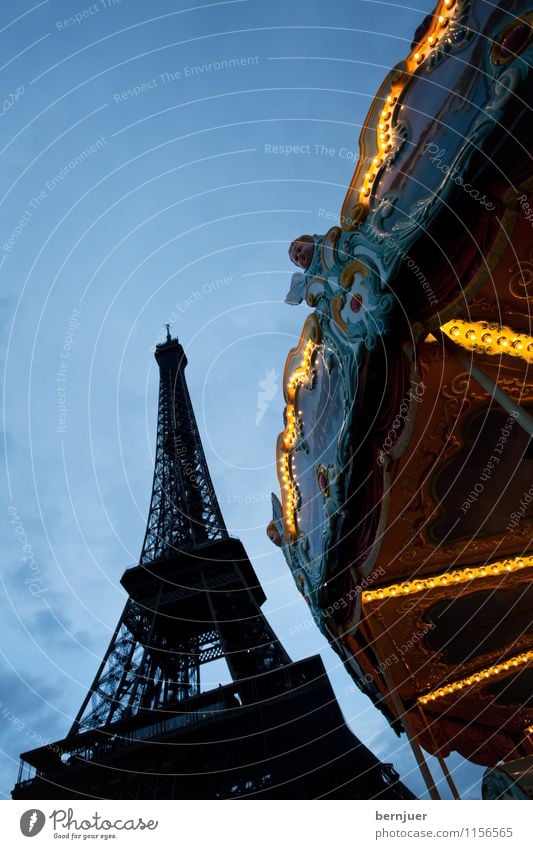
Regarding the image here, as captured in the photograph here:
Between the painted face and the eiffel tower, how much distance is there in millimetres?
16442

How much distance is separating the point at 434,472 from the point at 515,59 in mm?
3547

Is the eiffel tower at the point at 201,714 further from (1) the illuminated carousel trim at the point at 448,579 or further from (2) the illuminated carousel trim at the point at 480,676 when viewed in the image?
(1) the illuminated carousel trim at the point at 448,579

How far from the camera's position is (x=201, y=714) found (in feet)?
67.8

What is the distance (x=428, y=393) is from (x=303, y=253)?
1.65 metres

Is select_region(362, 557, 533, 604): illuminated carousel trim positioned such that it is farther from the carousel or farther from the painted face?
the painted face

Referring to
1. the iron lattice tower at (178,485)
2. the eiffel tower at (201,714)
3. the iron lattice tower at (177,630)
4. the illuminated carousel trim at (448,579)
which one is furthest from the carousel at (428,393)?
the iron lattice tower at (178,485)

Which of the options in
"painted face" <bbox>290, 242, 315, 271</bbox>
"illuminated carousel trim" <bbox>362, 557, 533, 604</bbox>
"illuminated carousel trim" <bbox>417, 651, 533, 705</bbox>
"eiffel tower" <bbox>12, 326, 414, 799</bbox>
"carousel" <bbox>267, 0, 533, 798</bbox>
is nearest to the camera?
"carousel" <bbox>267, 0, 533, 798</bbox>

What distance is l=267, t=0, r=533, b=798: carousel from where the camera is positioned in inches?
134

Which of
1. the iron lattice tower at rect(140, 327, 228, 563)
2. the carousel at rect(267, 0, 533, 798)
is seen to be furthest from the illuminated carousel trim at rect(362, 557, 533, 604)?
the iron lattice tower at rect(140, 327, 228, 563)

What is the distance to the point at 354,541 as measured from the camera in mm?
5656
